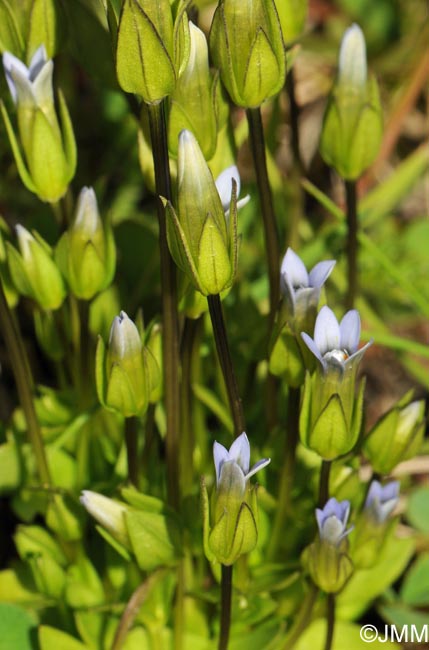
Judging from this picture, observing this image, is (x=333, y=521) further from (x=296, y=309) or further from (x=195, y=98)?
(x=195, y=98)

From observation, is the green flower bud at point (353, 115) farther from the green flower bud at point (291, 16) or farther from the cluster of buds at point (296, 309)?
the cluster of buds at point (296, 309)

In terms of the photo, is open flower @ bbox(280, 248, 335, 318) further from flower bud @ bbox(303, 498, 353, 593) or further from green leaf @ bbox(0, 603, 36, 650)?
green leaf @ bbox(0, 603, 36, 650)

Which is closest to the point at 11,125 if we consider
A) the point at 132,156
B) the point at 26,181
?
the point at 26,181

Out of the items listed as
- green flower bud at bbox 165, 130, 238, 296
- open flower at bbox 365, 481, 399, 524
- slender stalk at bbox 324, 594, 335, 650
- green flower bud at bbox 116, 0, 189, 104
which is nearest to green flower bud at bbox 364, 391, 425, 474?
open flower at bbox 365, 481, 399, 524

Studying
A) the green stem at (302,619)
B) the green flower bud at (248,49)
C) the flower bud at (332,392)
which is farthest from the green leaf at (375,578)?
the green flower bud at (248,49)

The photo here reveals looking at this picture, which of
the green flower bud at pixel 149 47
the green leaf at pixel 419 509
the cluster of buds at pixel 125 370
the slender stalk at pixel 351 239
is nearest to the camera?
the green flower bud at pixel 149 47

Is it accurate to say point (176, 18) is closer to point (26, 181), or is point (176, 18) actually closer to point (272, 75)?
point (272, 75)

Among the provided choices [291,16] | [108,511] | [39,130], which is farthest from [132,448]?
[291,16]
